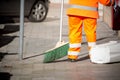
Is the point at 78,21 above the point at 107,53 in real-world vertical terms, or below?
above

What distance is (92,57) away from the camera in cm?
949

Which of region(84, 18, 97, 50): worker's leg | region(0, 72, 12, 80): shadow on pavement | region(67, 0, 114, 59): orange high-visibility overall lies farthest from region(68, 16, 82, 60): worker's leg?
region(0, 72, 12, 80): shadow on pavement

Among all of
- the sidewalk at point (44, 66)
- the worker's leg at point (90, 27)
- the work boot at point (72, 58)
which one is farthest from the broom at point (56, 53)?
the worker's leg at point (90, 27)

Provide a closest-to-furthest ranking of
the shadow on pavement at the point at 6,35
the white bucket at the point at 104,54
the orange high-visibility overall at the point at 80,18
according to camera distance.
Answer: the orange high-visibility overall at the point at 80,18, the white bucket at the point at 104,54, the shadow on pavement at the point at 6,35

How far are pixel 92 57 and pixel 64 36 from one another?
358 centimetres

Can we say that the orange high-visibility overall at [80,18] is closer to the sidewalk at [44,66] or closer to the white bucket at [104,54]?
the white bucket at [104,54]

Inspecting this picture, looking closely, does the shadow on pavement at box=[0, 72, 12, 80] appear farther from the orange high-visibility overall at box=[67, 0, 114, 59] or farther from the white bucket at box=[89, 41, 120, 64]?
the white bucket at box=[89, 41, 120, 64]

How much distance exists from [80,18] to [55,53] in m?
0.93

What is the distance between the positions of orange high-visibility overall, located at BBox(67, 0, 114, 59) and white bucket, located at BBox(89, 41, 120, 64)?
214 mm

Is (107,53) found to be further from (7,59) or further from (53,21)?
(53,21)

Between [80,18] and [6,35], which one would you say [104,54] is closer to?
[80,18]

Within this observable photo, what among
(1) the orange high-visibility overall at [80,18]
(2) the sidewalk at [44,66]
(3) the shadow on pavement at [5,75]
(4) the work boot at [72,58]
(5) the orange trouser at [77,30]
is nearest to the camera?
(3) the shadow on pavement at [5,75]

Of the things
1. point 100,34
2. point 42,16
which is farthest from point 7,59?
point 42,16

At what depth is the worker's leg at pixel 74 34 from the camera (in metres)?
9.29
